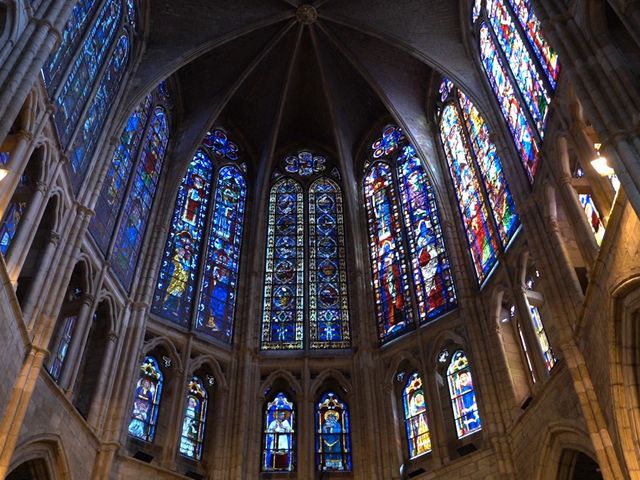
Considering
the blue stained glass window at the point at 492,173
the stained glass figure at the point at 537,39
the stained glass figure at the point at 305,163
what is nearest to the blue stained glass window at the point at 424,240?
the blue stained glass window at the point at 492,173

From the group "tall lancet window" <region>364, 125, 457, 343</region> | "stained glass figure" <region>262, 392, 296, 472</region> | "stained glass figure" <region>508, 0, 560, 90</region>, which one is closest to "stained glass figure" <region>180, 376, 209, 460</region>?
"stained glass figure" <region>262, 392, 296, 472</region>

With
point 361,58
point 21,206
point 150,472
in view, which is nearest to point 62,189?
point 21,206

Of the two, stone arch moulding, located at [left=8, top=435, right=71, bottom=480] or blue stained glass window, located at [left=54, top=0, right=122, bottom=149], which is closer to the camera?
stone arch moulding, located at [left=8, top=435, right=71, bottom=480]

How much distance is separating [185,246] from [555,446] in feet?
34.6

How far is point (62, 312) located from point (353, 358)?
685 centimetres

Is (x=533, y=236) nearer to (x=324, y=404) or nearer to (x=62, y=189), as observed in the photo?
(x=324, y=404)

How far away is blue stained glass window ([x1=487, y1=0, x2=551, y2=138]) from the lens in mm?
13305

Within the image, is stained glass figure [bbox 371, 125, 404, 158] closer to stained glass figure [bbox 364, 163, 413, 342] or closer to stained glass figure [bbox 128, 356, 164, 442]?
stained glass figure [bbox 364, 163, 413, 342]

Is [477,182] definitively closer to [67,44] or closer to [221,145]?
[221,145]

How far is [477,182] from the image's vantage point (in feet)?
54.9

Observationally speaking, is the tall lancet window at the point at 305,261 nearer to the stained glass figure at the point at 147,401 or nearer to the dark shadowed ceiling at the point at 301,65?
the dark shadowed ceiling at the point at 301,65

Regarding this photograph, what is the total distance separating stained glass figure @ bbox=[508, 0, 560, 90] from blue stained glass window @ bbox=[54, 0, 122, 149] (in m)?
8.50

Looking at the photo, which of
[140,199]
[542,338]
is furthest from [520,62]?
[140,199]

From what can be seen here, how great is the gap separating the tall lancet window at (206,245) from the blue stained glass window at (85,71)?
16.0ft
